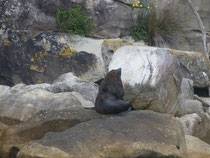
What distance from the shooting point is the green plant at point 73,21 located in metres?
9.26

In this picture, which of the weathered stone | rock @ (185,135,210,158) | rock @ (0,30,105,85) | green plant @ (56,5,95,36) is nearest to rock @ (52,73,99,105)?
rock @ (0,30,105,85)

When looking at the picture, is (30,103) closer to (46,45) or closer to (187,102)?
(46,45)

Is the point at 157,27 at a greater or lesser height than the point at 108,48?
greater

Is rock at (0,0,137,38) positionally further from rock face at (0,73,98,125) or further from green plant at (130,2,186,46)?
rock face at (0,73,98,125)

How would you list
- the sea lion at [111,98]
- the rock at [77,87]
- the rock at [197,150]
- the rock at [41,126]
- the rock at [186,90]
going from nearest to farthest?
the rock at [41,126], the sea lion at [111,98], the rock at [197,150], the rock at [77,87], the rock at [186,90]

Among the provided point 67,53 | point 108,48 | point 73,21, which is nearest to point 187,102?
point 108,48

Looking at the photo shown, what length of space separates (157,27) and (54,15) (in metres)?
3.01

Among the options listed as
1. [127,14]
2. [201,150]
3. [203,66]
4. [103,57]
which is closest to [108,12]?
[127,14]

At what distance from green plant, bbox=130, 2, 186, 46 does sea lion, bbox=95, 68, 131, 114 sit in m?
5.17

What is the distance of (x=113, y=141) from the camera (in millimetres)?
3816

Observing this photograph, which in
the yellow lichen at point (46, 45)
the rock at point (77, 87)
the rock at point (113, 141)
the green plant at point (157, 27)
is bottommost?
the rock at point (77, 87)

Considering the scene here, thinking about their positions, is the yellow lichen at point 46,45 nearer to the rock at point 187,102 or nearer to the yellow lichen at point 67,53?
the yellow lichen at point 67,53

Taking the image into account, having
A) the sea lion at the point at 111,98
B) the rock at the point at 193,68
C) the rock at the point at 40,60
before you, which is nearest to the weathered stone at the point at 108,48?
the rock at the point at 40,60

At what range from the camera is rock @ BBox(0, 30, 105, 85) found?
27.6 ft
